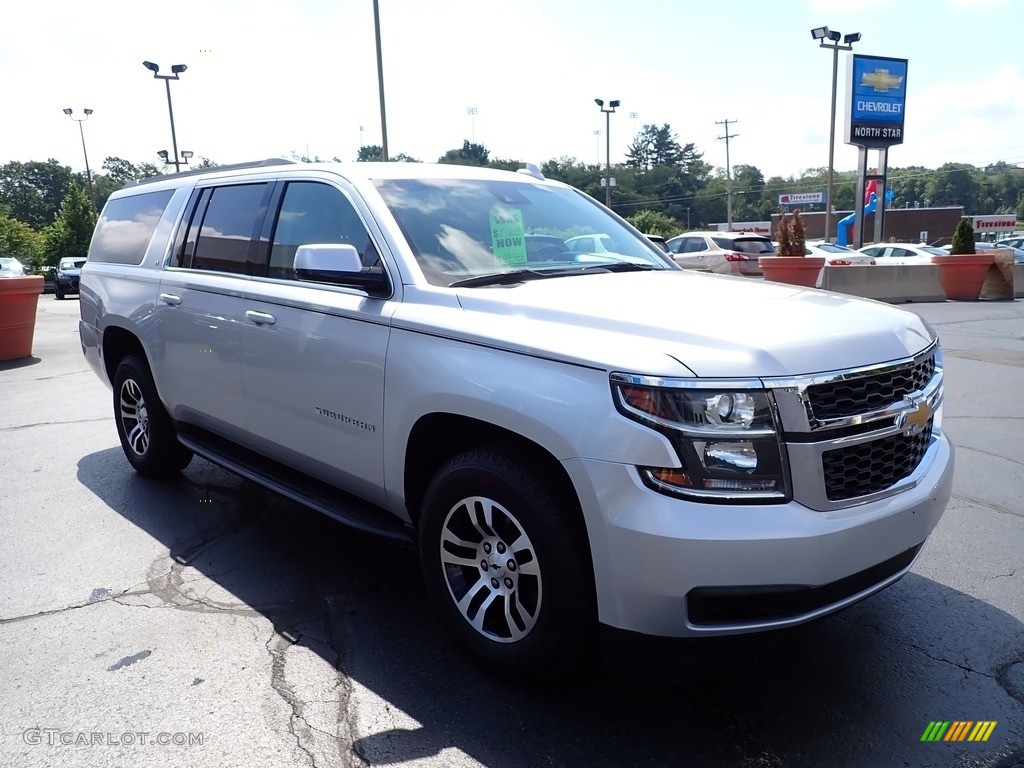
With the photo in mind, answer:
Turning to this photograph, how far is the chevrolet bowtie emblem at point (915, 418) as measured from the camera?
8.90 feet

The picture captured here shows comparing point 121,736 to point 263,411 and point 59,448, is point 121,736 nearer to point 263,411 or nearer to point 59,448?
point 263,411

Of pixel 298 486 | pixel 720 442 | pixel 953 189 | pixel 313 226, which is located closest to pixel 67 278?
pixel 313 226

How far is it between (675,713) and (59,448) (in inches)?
225

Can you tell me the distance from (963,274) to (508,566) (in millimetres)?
18778

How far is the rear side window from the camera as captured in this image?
17.5 ft

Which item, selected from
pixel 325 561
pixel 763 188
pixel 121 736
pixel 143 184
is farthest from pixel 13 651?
pixel 763 188

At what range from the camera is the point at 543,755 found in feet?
8.58

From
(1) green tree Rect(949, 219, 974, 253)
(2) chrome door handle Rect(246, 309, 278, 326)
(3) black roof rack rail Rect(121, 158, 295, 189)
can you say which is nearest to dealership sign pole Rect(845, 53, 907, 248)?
(1) green tree Rect(949, 219, 974, 253)

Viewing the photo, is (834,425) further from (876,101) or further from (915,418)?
(876,101)

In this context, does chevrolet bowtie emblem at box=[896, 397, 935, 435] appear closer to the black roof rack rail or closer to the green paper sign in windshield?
the green paper sign in windshield

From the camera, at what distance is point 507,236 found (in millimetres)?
3727

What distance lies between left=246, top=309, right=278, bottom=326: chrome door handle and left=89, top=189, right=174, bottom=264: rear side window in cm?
167

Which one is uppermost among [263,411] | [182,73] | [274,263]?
[182,73]

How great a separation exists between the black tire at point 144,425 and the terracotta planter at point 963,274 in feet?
58.4
